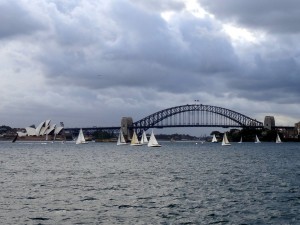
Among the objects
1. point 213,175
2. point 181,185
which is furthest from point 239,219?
point 213,175

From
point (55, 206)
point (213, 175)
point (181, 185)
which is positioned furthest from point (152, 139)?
point (55, 206)

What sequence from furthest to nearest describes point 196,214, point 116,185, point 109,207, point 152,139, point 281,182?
point 152,139, point 281,182, point 116,185, point 109,207, point 196,214

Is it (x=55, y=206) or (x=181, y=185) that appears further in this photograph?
(x=181, y=185)

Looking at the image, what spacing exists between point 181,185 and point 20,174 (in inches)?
754

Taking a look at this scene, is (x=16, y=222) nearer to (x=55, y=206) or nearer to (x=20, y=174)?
(x=55, y=206)

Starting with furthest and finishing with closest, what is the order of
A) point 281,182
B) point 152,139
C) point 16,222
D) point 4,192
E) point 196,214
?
point 152,139 < point 281,182 < point 4,192 < point 196,214 < point 16,222

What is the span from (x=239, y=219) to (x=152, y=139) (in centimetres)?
13313

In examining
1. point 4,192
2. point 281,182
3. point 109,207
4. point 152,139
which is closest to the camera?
point 109,207

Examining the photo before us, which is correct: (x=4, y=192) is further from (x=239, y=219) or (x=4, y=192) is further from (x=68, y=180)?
(x=239, y=219)

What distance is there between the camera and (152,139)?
16062 cm

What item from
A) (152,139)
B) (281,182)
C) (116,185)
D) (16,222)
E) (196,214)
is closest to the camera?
(16,222)

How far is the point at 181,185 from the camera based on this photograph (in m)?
43.8

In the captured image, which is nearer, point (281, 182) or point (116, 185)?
point (116, 185)

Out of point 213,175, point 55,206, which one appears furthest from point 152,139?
point 55,206
